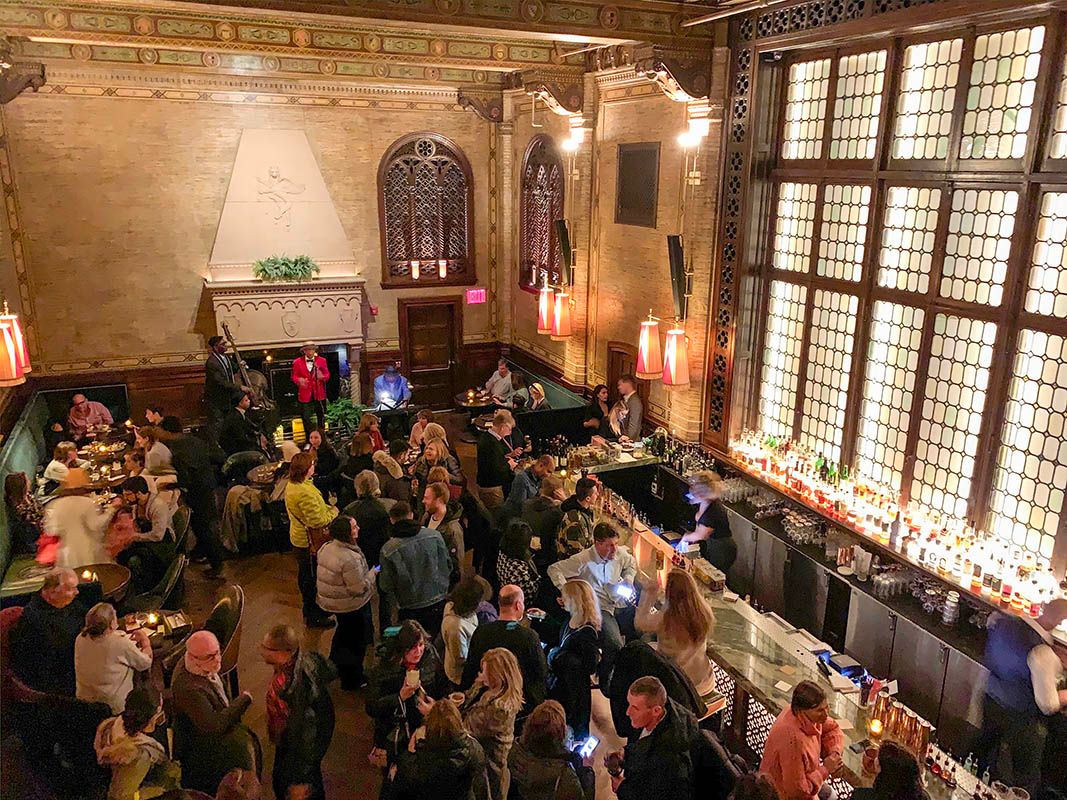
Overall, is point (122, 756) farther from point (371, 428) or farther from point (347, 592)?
point (371, 428)

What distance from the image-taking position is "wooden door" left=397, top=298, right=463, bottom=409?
1393cm

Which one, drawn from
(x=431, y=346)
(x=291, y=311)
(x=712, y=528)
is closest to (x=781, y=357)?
(x=712, y=528)

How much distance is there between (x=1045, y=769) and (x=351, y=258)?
447 inches

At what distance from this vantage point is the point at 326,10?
250 inches

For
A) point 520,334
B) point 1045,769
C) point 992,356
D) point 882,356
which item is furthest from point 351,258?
point 1045,769

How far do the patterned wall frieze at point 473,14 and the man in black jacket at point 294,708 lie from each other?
4913 millimetres

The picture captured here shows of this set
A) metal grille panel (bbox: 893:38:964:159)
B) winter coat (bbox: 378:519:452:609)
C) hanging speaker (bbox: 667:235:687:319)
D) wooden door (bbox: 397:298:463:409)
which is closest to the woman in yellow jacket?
winter coat (bbox: 378:519:452:609)

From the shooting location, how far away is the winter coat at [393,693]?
176 inches

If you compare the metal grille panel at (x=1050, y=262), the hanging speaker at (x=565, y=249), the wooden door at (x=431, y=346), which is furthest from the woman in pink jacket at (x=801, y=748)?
the wooden door at (x=431, y=346)

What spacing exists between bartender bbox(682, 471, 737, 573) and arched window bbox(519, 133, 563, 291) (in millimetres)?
5689

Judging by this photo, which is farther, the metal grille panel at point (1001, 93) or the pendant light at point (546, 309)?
the pendant light at point (546, 309)

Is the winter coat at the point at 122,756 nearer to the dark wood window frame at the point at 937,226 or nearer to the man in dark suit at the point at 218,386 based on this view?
the dark wood window frame at the point at 937,226

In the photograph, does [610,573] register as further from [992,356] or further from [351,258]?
[351,258]

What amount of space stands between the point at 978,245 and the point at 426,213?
9.55 metres
